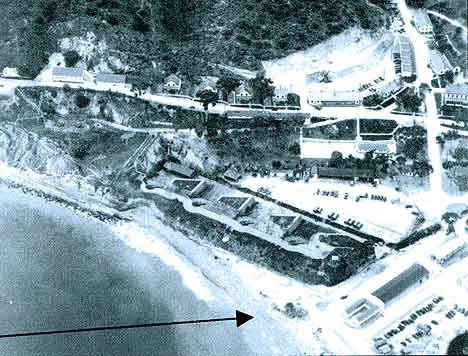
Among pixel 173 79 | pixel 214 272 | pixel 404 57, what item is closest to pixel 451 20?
pixel 404 57

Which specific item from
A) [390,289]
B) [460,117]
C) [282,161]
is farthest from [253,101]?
[390,289]

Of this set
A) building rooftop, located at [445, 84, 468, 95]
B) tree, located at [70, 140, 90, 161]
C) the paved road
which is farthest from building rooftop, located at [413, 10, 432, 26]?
tree, located at [70, 140, 90, 161]

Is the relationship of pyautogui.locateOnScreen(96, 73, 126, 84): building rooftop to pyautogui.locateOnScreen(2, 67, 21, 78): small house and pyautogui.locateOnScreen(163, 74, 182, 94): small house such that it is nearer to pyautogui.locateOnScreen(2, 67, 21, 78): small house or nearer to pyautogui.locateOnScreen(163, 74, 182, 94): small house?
pyautogui.locateOnScreen(163, 74, 182, 94): small house

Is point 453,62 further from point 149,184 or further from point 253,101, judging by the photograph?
point 149,184

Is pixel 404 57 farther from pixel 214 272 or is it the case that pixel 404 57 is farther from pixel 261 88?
pixel 214 272

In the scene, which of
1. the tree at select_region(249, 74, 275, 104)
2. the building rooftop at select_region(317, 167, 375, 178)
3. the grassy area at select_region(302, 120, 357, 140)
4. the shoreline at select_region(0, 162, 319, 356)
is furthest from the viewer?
the tree at select_region(249, 74, 275, 104)

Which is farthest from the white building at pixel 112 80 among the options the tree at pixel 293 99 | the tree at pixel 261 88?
the tree at pixel 293 99

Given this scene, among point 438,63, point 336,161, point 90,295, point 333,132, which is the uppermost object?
point 438,63
